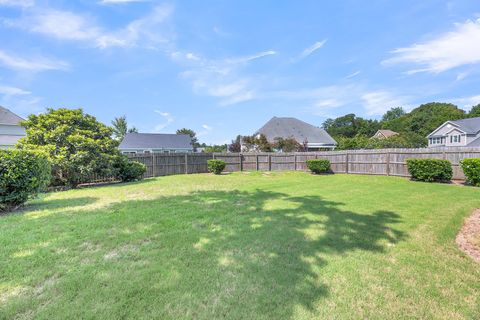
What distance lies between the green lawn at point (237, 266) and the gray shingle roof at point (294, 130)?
27.0 meters

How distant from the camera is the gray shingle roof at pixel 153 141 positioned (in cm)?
2983

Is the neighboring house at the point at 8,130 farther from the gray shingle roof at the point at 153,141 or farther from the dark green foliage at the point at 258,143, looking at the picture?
the dark green foliage at the point at 258,143

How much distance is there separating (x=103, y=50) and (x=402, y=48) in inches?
580

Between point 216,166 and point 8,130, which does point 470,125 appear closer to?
point 216,166

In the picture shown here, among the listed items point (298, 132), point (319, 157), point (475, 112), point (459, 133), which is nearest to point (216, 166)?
point (319, 157)

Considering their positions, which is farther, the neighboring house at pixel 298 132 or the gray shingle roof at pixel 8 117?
the neighboring house at pixel 298 132

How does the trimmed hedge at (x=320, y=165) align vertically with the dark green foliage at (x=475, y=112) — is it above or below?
below

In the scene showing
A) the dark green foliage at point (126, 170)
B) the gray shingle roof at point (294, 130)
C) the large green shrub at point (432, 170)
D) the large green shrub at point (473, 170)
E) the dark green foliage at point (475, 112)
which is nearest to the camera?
the large green shrub at point (473, 170)

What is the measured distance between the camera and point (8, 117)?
1931 centimetres

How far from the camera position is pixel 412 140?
3503 centimetres

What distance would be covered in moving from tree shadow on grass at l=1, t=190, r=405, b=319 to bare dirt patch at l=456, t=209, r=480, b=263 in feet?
2.79

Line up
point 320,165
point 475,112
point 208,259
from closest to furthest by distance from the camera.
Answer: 1. point 208,259
2. point 320,165
3. point 475,112

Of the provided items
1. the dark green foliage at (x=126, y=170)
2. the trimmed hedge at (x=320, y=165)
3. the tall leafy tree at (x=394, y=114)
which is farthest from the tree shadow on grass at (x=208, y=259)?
the tall leafy tree at (x=394, y=114)

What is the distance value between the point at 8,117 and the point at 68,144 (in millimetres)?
15704
